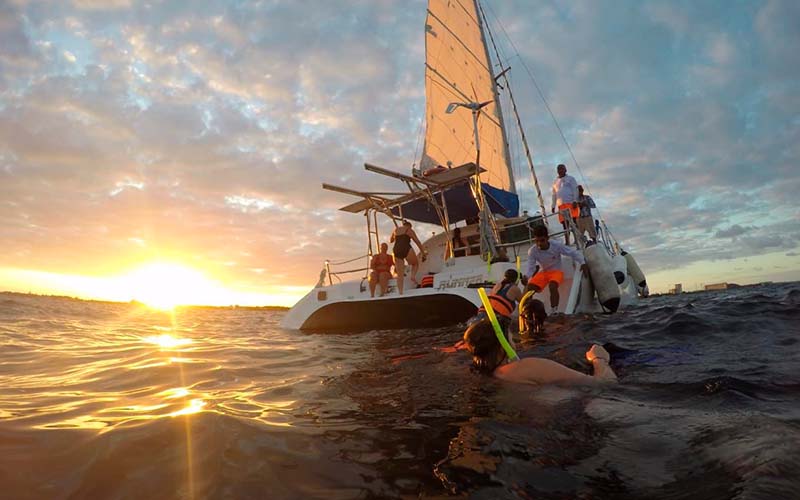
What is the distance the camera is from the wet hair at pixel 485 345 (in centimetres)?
356

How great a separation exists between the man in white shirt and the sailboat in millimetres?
493

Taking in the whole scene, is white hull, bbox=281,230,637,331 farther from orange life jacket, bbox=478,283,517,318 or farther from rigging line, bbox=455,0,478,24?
rigging line, bbox=455,0,478,24

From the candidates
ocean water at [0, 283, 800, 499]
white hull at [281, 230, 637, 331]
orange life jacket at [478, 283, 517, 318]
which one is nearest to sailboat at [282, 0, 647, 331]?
white hull at [281, 230, 637, 331]

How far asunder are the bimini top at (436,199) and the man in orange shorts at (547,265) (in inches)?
99.1

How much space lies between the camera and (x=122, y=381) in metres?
3.91

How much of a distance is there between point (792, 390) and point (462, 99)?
1485cm

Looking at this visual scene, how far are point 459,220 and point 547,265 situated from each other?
5.94 metres

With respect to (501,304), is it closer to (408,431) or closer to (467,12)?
(408,431)

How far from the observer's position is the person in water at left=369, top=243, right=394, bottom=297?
10261 millimetres

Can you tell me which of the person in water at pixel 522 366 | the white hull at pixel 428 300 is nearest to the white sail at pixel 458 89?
the white hull at pixel 428 300

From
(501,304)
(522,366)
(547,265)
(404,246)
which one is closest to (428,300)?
(404,246)

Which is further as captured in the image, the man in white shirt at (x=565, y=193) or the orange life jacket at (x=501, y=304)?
the man in white shirt at (x=565, y=193)

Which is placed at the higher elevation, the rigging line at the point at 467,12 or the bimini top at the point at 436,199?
the rigging line at the point at 467,12

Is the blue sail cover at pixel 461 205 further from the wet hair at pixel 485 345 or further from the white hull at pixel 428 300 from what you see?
the wet hair at pixel 485 345
